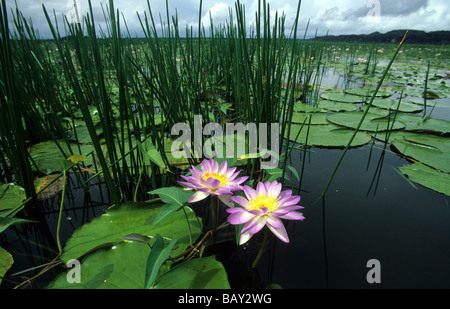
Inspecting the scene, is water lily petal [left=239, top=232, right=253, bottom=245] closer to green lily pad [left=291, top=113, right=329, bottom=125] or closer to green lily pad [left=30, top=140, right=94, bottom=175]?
green lily pad [left=30, top=140, right=94, bottom=175]

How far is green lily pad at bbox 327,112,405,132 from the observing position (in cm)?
171

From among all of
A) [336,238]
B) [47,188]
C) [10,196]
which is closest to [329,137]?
[336,238]

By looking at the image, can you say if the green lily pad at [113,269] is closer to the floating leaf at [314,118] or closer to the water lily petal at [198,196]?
the water lily petal at [198,196]

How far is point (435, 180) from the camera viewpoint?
1.08 meters

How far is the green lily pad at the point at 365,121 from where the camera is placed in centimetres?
171

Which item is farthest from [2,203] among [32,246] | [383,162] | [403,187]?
[383,162]

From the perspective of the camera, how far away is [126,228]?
0.77 metres

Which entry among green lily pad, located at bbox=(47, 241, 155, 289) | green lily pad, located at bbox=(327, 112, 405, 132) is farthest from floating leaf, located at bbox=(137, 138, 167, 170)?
green lily pad, located at bbox=(327, 112, 405, 132)

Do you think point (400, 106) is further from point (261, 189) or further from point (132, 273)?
point (132, 273)

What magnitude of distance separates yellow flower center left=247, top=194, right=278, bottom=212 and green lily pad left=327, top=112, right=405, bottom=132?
1.39 meters

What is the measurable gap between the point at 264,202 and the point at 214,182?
5.8 inches

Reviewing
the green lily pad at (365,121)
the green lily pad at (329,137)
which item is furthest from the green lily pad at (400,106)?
the green lily pad at (329,137)
